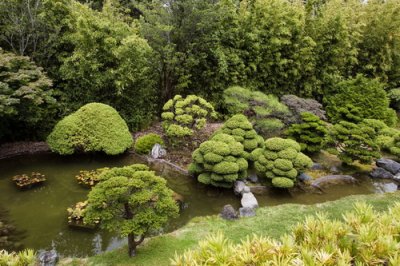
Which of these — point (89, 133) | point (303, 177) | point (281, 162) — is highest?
point (281, 162)

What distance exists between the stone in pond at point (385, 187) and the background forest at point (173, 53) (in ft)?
20.7

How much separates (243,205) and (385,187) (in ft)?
17.9

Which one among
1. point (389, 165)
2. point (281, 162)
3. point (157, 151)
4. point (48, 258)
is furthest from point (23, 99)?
point (389, 165)

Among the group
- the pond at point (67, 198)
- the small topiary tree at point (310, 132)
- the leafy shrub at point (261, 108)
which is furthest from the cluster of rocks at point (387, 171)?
the leafy shrub at point (261, 108)

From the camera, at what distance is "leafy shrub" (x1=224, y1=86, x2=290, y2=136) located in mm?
12188

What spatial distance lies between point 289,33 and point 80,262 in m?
13.4

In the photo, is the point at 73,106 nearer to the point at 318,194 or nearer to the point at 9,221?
the point at 9,221

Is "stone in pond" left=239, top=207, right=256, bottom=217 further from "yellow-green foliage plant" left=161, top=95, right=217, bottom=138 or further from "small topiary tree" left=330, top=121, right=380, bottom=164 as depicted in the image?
"small topiary tree" left=330, top=121, right=380, bottom=164

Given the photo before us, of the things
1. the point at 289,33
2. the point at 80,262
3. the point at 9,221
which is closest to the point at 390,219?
the point at 80,262

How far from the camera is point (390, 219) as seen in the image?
13.1 feet

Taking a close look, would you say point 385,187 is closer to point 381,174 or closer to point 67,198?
point 381,174

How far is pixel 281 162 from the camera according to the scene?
31.1 feet

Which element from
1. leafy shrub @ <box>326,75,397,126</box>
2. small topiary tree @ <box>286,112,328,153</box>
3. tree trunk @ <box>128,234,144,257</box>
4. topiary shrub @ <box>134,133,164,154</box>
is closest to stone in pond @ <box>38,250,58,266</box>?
tree trunk @ <box>128,234,144,257</box>

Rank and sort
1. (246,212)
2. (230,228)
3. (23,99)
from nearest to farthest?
1. (230,228)
2. (246,212)
3. (23,99)
